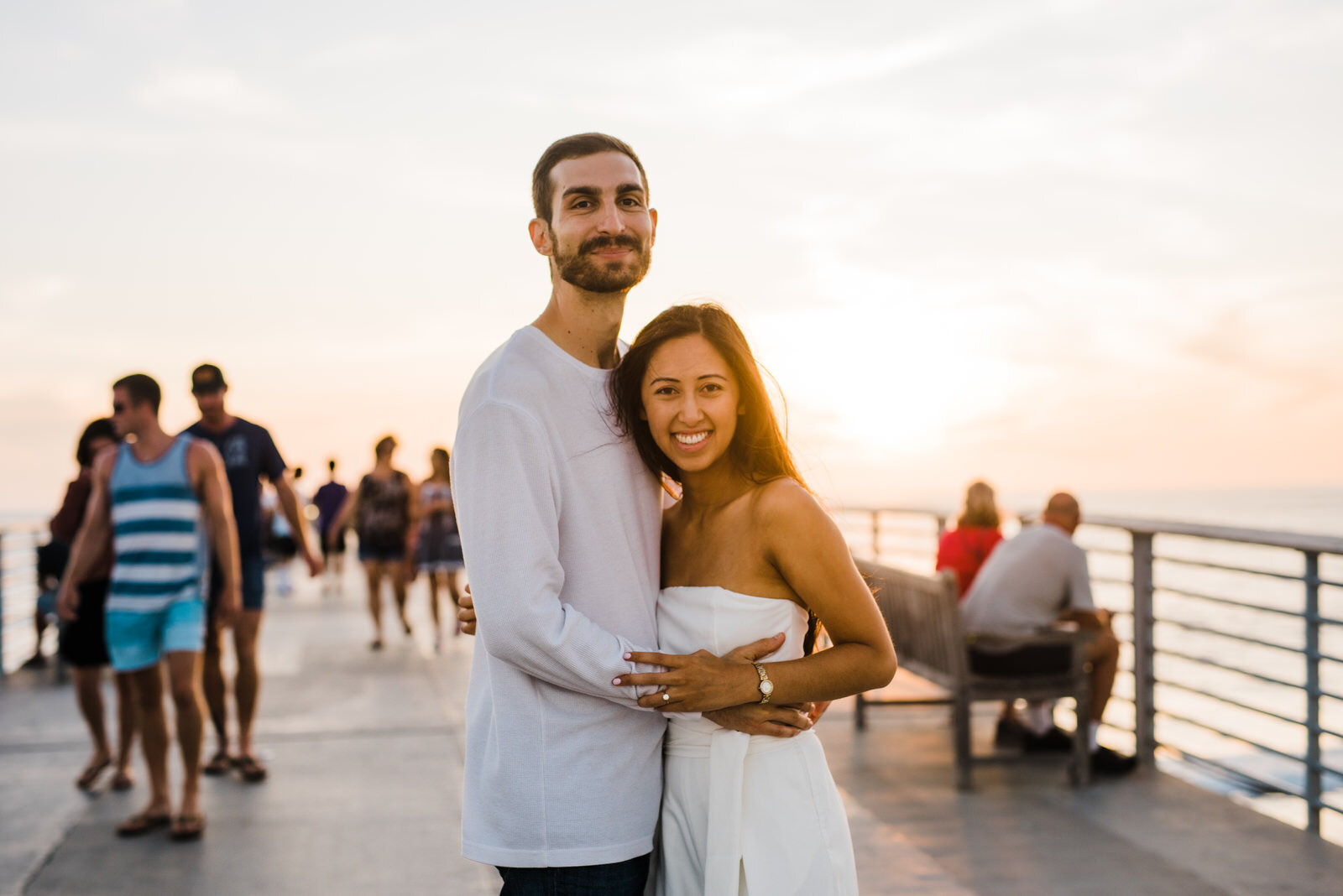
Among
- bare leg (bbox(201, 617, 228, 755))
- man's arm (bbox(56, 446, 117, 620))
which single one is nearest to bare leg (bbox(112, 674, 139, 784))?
bare leg (bbox(201, 617, 228, 755))

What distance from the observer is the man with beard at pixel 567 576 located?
1.93 meters

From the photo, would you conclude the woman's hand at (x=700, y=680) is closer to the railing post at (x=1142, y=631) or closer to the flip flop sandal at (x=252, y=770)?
the flip flop sandal at (x=252, y=770)

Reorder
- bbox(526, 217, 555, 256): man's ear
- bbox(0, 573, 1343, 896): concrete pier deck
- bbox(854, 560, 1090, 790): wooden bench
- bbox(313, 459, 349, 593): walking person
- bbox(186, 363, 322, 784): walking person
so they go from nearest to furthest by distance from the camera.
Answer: bbox(526, 217, 555, 256): man's ear
bbox(0, 573, 1343, 896): concrete pier deck
bbox(854, 560, 1090, 790): wooden bench
bbox(186, 363, 322, 784): walking person
bbox(313, 459, 349, 593): walking person

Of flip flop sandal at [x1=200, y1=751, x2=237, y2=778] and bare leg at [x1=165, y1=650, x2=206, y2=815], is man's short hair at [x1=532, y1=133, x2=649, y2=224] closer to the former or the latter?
bare leg at [x1=165, y1=650, x2=206, y2=815]

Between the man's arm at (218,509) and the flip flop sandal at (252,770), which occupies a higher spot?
the man's arm at (218,509)

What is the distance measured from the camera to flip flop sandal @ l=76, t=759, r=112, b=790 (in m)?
5.54

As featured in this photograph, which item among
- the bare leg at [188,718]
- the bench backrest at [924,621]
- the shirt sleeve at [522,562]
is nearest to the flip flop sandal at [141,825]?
the bare leg at [188,718]

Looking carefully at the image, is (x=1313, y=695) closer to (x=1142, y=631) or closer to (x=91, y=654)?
(x=1142, y=631)

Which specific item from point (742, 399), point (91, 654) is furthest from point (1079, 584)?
point (91, 654)

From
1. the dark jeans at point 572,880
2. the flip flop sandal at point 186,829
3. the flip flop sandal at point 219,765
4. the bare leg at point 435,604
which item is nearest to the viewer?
the dark jeans at point 572,880

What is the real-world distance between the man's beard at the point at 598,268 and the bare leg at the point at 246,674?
406 cm

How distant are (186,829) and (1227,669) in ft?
15.4

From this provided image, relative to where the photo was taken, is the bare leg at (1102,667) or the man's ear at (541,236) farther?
the bare leg at (1102,667)

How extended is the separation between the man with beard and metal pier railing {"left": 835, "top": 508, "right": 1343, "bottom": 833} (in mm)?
1110
